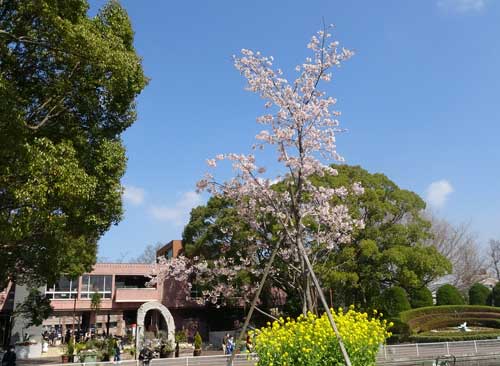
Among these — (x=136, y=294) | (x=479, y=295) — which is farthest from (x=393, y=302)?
(x=136, y=294)

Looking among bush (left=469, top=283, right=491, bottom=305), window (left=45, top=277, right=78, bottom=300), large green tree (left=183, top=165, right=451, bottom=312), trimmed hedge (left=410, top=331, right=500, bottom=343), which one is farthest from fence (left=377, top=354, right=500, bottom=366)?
window (left=45, top=277, right=78, bottom=300)

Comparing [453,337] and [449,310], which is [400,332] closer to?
[453,337]

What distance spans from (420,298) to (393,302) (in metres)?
2.89

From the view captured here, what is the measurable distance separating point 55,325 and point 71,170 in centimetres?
4689

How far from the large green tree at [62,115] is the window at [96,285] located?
24327mm

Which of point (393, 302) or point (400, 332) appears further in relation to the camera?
point (393, 302)

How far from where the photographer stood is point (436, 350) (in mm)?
17109

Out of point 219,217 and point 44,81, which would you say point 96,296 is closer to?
point 219,217

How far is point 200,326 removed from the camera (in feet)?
117

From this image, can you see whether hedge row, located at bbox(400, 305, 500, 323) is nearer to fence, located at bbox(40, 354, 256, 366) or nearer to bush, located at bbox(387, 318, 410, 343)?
bush, located at bbox(387, 318, 410, 343)

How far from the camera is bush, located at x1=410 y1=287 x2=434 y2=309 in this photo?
26.9 m

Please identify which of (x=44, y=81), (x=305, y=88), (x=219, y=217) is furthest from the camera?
(x=219, y=217)

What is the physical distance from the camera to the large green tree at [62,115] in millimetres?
8883

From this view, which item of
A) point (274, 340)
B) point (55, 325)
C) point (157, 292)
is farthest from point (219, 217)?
point (55, 325)
